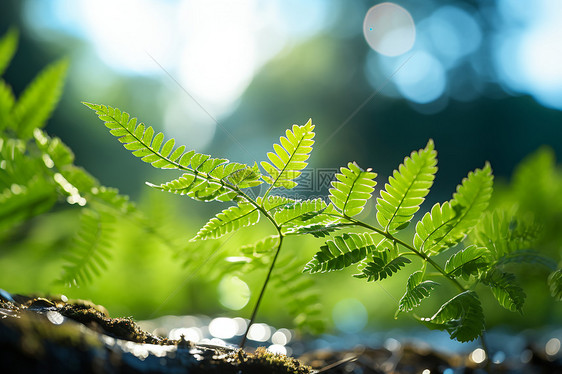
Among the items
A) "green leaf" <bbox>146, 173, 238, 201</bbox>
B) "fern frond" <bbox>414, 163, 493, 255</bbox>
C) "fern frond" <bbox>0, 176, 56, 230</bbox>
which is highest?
"fern frond" <bbox>0, 176, 56, 230</bbox>

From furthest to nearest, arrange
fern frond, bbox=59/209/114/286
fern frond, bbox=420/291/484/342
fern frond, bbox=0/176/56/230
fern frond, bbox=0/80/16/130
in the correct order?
fern frond, bbox=0/80/16/130, fern frond, bbox=0/176/56/230, fern frond, bbox=59/209/114/286, fern frond, bbox=420/291/484/342

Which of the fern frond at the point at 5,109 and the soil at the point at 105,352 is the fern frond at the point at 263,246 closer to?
the soil at the point at 105,352

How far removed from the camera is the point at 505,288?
613 millimetres

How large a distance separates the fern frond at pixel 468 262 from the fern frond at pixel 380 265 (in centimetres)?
9

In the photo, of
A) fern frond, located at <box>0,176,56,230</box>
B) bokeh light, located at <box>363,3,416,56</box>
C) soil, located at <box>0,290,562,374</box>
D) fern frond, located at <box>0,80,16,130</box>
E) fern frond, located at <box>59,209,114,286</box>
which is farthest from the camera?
bokeh light, located at <box>363,3,416,56</box>

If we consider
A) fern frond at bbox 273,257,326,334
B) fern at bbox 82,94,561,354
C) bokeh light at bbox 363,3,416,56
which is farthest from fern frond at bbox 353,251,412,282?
bokeh light at bbox 363,3,416,56

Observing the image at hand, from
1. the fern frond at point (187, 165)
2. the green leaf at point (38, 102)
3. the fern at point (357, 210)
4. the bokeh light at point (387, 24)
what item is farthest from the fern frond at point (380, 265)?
the bokeh light at point (387, 24)

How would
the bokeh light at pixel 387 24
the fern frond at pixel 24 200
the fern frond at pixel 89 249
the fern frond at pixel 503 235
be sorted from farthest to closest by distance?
the bokeh light at pixel 387 24 → the fern frond at pixel 24 200 → the fern frond at pixel 89 249 → the fern frond at pixel 503 235

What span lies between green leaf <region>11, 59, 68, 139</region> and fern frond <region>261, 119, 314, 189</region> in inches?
43.8

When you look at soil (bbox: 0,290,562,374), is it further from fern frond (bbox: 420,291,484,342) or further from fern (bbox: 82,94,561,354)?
fern frond (bbox: 420,291,484,342)

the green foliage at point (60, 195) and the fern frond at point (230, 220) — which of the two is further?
the green foliage at point (60, 195)

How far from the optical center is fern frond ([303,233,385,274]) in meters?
0.60

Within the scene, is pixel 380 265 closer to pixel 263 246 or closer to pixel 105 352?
pixel 263 246

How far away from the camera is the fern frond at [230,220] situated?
0.65 meters
